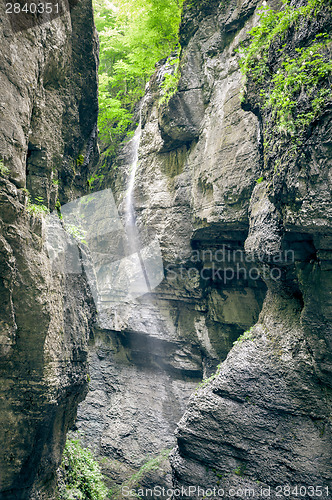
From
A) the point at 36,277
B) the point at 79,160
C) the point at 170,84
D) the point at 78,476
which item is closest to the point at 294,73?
the point at 79,160

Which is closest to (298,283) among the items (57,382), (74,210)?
(57,382)

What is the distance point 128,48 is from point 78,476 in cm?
1526

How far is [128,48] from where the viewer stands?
539 inches

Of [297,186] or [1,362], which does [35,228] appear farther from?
[297,186]

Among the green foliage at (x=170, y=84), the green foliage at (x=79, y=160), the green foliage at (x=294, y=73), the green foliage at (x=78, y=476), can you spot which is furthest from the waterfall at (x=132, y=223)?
the green foliage at (x=294, y=73)

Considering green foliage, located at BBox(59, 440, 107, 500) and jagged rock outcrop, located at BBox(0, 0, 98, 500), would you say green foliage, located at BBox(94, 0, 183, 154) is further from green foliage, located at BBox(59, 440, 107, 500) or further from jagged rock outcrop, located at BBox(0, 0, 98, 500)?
green foliage, located at BBox(59, 440, 107, 500)

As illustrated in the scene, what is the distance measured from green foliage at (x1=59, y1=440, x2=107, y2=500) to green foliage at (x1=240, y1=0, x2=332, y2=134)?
7.43 metres

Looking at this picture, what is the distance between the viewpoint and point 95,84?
6.84 m

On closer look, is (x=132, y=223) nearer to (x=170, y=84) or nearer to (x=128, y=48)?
(x=170, y=84)

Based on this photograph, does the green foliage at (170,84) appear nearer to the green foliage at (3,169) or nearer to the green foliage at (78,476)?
the green foliage at (3,169)

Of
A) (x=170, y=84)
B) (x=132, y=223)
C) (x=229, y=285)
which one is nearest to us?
(x=229, y=285)

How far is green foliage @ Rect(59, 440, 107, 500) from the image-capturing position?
6075 millimetres

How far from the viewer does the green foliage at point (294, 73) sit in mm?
4371

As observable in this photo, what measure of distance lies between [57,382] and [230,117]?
281 inches
